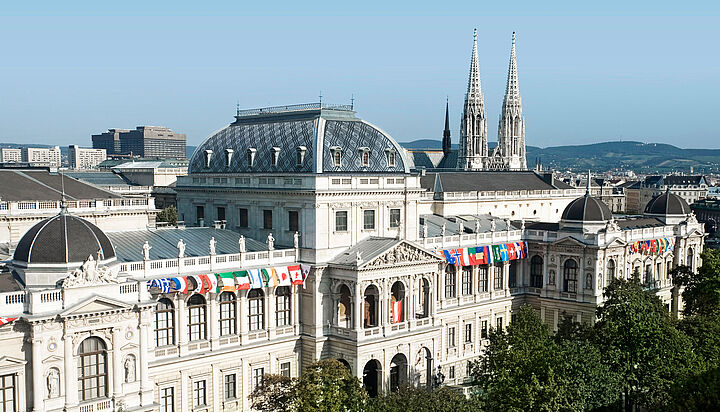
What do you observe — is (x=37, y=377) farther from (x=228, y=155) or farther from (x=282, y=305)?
(x=228, y=155)

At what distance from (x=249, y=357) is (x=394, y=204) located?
19104mm

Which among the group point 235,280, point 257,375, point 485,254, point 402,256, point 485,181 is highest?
point 485,181

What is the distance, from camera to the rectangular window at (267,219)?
69062 mm

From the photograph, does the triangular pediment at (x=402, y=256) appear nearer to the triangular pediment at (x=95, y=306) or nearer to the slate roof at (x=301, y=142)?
the slate roof at (x=301, y=142)

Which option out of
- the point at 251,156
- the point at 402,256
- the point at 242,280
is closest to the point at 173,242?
the point at 242,280

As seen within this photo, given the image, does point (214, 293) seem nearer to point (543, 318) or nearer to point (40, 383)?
point (40, 383)

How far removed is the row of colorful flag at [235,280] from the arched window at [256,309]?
1.65 meters

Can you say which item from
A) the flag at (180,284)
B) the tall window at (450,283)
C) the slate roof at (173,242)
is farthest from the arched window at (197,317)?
the tall window at (450,283)

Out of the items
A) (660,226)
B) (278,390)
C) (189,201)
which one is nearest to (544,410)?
(278,390)

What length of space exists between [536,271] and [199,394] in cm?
4468

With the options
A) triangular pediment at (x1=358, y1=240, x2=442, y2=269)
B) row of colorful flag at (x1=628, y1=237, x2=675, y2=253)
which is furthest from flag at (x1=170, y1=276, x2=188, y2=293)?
row of colorful flag at (x1=628, y1=237, x2=675, y2=253)

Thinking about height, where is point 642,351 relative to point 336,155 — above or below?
below

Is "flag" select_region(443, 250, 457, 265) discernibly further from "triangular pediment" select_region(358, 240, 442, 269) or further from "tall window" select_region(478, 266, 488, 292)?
"triangular pediment" select_region(358, 240, 442, 269)

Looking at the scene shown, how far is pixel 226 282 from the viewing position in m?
60.2
